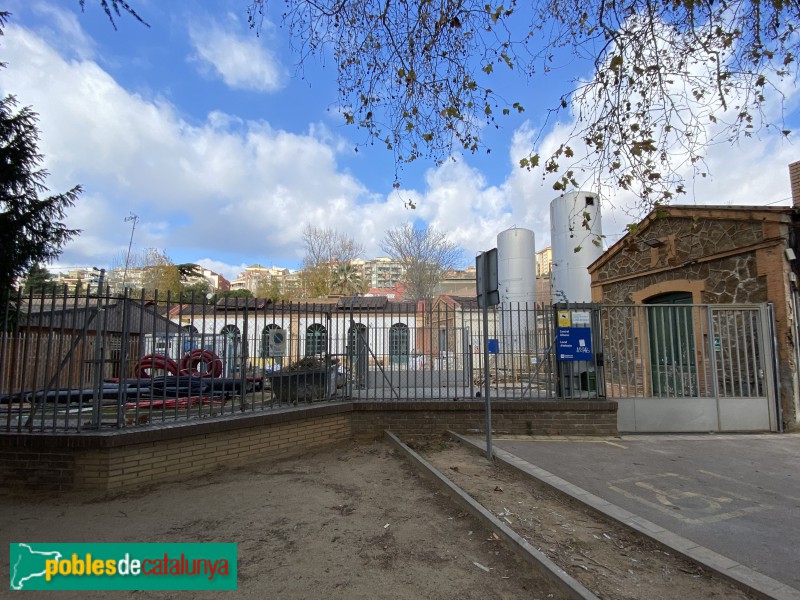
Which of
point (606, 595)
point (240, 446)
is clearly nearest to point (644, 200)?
point (606, 595)

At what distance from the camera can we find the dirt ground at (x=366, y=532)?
10.9 feet

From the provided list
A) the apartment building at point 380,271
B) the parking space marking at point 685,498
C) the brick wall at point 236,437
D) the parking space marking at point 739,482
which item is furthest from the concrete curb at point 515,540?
the apartment building at point 380,271

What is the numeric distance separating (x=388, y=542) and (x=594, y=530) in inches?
75.6

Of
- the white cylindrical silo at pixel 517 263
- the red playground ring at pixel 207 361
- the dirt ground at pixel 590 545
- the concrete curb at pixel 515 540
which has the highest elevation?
the white cylindrical silo at pixel 517 263

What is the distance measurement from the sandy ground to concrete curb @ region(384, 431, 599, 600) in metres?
0.08

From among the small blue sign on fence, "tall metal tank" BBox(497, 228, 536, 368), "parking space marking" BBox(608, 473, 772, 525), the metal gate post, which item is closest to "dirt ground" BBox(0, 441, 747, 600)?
"parking space marking" BBox(608, 473, 772, 525)

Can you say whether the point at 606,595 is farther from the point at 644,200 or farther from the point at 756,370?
the point at 756,370

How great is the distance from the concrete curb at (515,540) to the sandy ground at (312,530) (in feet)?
0.28

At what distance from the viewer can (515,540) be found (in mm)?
3832

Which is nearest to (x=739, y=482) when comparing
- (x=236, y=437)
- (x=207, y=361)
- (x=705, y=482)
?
(x=705, y=482)

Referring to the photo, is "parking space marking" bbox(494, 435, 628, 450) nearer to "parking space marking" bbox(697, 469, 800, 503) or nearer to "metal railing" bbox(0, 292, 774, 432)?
"metal railing" bbox(0, 292, 774, 432)

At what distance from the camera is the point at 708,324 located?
8953 mm

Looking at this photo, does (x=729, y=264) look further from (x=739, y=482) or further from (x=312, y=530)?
(x=312, y=530)

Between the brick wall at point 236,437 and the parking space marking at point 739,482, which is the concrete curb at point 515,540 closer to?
the brick wall at point 236,437
